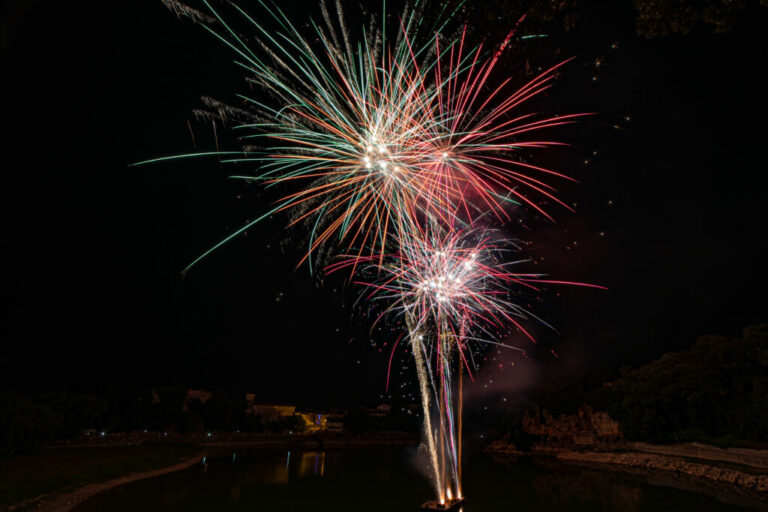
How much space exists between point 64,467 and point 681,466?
3480cm

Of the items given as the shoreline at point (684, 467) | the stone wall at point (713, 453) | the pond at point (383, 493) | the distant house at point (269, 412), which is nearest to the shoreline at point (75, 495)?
the pond at point (383, 493)

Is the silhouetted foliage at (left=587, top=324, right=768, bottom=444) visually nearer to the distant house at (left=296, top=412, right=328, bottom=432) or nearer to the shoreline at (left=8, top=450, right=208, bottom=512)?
the shoreline at (left=8, top=450, right=208, bottom=512)

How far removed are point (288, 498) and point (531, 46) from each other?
20.8 m

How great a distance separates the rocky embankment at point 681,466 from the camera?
21172mm

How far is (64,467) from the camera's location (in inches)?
837

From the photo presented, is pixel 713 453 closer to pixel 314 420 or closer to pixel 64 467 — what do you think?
pixel 64 467

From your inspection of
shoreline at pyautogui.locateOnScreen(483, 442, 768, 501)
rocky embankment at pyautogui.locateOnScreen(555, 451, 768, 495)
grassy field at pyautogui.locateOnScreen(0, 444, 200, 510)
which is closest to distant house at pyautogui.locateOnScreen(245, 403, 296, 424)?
grassy field at pyautogui.locateOnScreen(0, 444, 200, 510)

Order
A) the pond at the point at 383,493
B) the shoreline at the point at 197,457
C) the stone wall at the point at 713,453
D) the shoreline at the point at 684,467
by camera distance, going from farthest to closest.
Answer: the stone wall at the point at 713,453, the shoreline at the point at 684,467, the pond at the point at 383,493, the shoreline at the point at 197,457

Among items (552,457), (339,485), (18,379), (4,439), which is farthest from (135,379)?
(552,457)

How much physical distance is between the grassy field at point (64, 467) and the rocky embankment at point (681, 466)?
96.9ft

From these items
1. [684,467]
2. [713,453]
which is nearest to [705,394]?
[713,453]

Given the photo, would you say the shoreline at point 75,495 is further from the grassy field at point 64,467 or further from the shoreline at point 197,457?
the grassy field at point 64,467

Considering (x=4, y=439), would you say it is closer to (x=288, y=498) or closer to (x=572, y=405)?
(x=288, y=498)

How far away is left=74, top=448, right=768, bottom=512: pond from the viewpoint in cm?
1772
